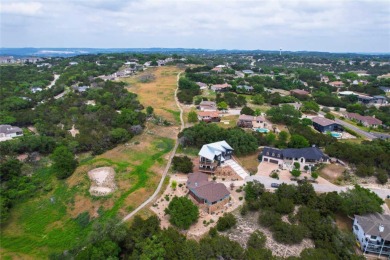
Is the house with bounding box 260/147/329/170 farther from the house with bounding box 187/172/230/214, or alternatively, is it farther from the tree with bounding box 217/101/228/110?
the tree with bounding box 217/101/228/110

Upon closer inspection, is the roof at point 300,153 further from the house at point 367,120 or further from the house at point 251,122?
the house at point 367,120

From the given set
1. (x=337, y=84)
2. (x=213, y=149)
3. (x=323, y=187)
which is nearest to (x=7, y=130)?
(x=213, y=149)

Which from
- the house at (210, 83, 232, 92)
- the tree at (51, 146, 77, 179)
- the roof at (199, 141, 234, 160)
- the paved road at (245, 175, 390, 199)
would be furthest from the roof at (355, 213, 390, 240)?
the house at (210, 83, 232, 92)

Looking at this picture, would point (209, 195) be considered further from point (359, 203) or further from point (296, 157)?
point (359, 203)

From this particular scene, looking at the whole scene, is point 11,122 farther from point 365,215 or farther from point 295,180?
point 365,215

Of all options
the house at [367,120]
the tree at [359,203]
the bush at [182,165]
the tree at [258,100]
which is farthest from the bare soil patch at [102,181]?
the house at [367,120]

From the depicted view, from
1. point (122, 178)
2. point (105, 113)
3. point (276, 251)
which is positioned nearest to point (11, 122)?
point (105, 113)
